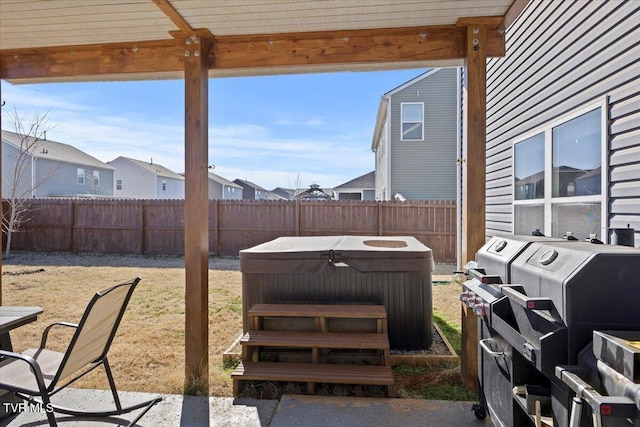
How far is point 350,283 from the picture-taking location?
136 inches

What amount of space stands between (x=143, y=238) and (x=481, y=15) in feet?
33.8

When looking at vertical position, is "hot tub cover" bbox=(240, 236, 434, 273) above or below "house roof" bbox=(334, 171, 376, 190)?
below

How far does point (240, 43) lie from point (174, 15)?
56 cm

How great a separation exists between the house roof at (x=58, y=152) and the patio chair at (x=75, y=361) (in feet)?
57.6

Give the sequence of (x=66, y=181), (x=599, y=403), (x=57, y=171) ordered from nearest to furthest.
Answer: (x=599, y=403)
(x=57, y=171)
(x=66, y=181)

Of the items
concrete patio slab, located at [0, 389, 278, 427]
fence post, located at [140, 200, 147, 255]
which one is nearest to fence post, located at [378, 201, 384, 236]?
fence post, located at [140, 200, 147, 255]

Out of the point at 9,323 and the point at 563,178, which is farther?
the point at 563,178

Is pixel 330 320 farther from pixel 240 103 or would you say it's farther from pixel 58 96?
pixel 240 103

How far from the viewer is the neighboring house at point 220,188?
29.3 m

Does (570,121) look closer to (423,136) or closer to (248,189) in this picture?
(423,136)

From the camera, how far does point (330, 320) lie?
10.2 feet

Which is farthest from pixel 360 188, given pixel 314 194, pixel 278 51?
pixel 278 51

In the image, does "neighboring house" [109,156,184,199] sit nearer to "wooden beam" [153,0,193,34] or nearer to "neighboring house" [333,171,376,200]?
"neighboring house" [333,171,376,200]

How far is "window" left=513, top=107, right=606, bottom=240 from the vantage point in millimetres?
3292
